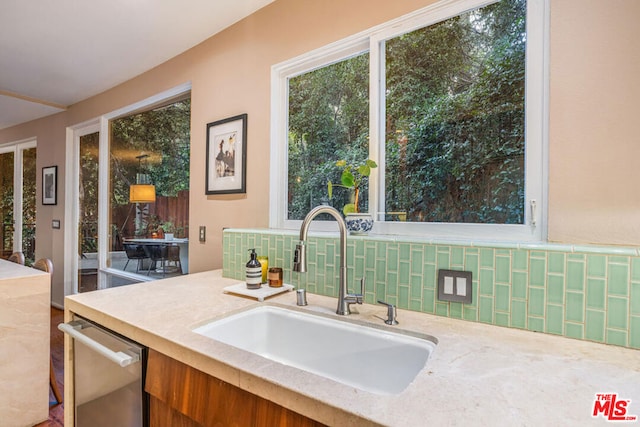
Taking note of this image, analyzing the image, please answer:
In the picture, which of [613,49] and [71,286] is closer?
[613,49]

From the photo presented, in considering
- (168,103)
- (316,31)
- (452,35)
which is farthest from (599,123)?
(168,103)

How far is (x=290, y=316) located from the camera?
47.1 inches

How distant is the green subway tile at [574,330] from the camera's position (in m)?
0.90

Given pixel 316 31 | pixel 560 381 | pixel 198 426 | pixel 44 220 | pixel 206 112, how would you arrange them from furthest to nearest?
pixel 44 220 → pixel 206 112 → pixel 316 31 → pixel 198 426 → pixel 560 381

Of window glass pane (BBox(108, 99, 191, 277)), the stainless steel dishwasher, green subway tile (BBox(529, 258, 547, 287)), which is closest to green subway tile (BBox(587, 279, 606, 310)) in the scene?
green subway tile (BBox(529, 258, 547, 287))

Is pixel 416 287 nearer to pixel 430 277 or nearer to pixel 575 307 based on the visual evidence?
pixel 430 277

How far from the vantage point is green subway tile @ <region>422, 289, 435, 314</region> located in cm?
112

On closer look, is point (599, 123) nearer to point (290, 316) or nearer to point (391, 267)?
point (391, 267)

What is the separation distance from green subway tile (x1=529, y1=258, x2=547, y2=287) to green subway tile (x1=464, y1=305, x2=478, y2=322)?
0.61 feet

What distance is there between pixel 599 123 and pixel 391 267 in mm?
790

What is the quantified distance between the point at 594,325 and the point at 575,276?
135 mm

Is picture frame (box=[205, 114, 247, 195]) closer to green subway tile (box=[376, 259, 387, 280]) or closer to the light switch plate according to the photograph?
green subway tile (box=[376, 259, 387, 280])

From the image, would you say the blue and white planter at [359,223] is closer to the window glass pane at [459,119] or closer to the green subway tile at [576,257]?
the window glass pane at [459,119]

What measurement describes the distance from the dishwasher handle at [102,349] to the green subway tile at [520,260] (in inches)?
46.0
